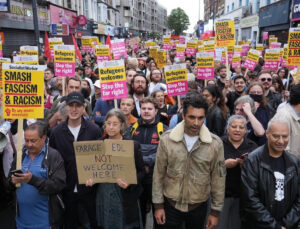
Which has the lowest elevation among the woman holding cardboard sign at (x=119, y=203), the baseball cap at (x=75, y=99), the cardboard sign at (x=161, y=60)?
the woman holding cardboard sign at (x=119, y=203)

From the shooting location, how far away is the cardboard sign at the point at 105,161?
290cm

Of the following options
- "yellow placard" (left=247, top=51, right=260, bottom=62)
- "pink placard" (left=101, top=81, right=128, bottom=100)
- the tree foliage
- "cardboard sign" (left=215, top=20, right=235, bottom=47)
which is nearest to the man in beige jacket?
"pink placard" (left=101, top=81, right=128, bottom=100)

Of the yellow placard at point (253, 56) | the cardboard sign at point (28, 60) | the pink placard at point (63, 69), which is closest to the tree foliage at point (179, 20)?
the yellow placard at point (253, 56)

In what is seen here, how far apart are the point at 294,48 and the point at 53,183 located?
5.80 m

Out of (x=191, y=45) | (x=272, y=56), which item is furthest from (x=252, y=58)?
(x=191, y=45)

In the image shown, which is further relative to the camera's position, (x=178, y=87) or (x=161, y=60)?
(x=161, y=60)

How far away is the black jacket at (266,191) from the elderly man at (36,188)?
1898 mm

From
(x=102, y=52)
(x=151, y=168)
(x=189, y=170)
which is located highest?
(x=102, y=52)

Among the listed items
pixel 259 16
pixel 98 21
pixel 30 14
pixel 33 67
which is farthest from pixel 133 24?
pixel 33 67

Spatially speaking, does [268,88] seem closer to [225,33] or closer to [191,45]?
[225,33]

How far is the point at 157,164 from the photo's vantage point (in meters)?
2.91

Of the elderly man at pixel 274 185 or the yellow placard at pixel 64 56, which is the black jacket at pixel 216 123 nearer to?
the elderly man at pixel 274 185

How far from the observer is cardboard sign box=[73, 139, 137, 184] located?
2.90 m

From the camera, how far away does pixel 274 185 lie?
2.60 metres
